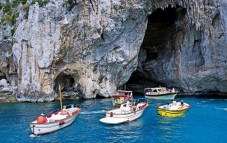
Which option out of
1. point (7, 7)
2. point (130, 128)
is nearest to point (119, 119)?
point (130, 128)

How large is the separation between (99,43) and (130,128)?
22.3m

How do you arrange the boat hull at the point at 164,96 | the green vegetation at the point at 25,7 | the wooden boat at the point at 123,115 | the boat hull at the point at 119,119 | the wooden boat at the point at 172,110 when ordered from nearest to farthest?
1. the boat hull at the point at 119,119
2. the wooden boat at the point at 123,115
3. the wooden boat at the point at 172,110
4. the green vegetation at the point at 25,7
5. the boat hull at the point at 164,96

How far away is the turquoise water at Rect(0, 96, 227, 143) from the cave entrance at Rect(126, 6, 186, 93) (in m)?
19.6

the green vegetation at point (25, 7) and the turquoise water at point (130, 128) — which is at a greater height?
the green vegetation at point (25, 7)

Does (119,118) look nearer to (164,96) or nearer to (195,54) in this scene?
(164,96)

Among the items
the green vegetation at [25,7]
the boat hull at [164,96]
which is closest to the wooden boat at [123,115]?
the boat hull at [164,96]

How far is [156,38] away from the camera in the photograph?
63.6 meters

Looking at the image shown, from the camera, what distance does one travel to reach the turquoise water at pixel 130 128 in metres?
29.5

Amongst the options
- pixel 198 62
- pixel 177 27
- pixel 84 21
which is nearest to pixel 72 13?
pixel 84 21

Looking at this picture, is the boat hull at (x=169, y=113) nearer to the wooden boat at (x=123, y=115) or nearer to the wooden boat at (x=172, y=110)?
the wooden boat at (x=172, y=110)

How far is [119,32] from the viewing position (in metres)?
52.3

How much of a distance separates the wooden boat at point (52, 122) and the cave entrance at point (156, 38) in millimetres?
29697

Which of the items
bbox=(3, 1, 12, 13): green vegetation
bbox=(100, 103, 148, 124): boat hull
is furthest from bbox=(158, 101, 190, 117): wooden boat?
bbox=(3, 1, 12, 13): green vegetation

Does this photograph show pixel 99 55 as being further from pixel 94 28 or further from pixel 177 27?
pixel 177 27
